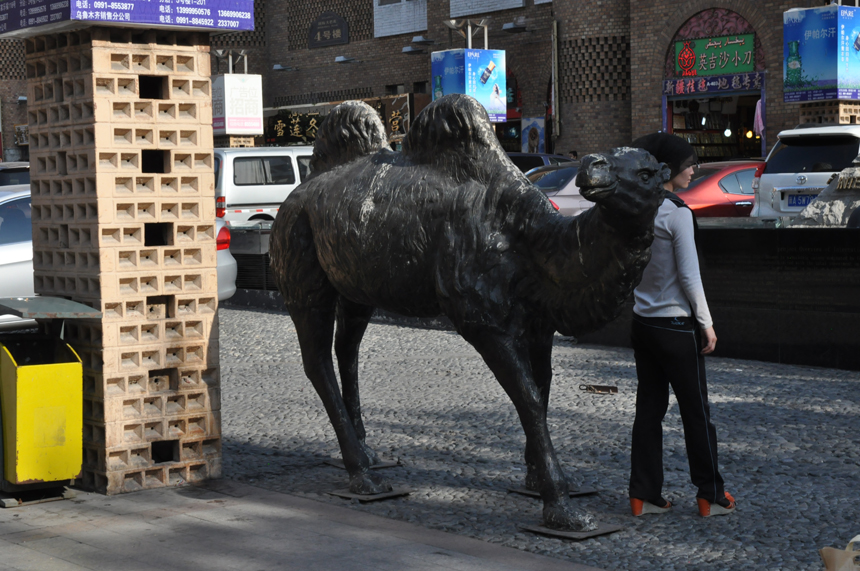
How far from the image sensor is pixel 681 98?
28.1m

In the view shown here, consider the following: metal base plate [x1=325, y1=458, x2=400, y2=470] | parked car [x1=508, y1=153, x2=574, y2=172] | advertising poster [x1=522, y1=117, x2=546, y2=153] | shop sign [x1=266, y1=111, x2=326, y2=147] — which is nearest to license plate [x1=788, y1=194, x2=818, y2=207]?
parked car [x1=508, y1=153, x2=574, y2=172]

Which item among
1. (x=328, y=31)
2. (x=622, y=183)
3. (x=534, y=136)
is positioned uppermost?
(x=328, y=31)

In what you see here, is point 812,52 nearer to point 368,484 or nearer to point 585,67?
point 585,67

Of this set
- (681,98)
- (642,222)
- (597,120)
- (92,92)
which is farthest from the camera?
(597,120)

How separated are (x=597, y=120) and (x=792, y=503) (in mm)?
25202

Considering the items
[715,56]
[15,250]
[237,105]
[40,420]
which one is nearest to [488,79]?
[715,56]

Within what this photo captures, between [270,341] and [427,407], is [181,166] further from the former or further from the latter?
[270,341]

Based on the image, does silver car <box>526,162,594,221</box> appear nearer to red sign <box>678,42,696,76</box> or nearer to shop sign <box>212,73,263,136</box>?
red sign <box>678,42,696,76</box>

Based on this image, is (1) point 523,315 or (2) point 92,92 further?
(2) point 92,92

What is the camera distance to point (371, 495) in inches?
225

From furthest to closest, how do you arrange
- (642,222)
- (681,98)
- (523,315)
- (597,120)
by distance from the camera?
(597,120)
(681,98)
(523,315)
(642,222)

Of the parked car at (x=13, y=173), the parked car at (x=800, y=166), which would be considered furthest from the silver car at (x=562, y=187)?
the parked car at (x=13, y=173)

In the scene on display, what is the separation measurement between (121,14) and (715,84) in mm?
23820

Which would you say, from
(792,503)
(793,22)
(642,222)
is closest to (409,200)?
(642,222)
